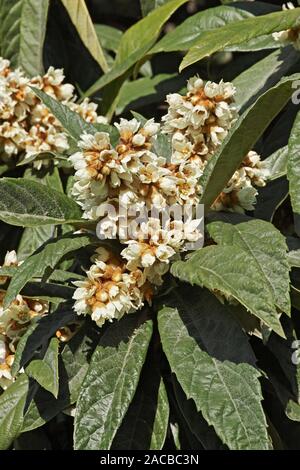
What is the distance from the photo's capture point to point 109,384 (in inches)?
78.6

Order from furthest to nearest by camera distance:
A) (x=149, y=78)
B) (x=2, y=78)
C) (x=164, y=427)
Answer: (x=149, y=78), (x=2, y=78), (x=164, y=427)

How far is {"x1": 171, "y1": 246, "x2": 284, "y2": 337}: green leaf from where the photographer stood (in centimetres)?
177

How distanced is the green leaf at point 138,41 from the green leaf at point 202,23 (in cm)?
4

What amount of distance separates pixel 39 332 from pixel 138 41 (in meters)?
1.09

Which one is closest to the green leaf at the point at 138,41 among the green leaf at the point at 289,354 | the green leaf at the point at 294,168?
the green leaf at the point at 294,168

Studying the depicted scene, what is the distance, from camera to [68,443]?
267 cm

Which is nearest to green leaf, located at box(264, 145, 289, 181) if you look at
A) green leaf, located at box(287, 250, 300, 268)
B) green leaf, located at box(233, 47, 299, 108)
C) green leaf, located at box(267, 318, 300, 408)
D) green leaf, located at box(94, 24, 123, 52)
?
green leaf, located at box(233, 47, 299, 108)

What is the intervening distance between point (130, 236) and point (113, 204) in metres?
0.08

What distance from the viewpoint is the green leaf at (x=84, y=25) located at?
288cm

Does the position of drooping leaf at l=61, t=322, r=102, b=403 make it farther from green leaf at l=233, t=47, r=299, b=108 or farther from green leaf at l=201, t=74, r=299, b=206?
green leaf at l=233, t=47, r=299, b=108

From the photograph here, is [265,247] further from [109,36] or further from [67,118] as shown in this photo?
[109,36]

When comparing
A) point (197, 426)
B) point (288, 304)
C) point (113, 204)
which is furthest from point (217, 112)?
point (197, 426)

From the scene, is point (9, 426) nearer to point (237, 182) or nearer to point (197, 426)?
point (197, 426)

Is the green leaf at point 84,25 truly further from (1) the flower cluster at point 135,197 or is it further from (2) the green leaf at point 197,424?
(2) the green leaf at point 197,424
